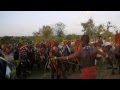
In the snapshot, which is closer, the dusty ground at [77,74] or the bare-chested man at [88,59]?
the bare-chested man at [88,59]

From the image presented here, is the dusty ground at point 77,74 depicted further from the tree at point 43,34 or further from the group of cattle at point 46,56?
the tree at point 43,34

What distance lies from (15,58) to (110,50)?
2.28 m

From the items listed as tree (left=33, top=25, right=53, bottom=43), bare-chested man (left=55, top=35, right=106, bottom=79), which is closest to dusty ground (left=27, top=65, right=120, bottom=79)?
tree (left=33, top=25, right=53, bottom=43)

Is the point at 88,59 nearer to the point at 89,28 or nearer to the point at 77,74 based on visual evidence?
the point at 77,74

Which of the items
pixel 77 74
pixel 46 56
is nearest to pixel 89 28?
pixel 77 74

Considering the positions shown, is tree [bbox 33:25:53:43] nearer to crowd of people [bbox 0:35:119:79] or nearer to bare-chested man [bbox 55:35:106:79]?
crowd of people [bbox 0:35:119:79]

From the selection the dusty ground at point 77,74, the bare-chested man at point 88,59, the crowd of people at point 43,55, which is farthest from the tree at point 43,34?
the bare-chested man at point 88,59

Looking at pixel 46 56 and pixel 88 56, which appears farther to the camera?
pixel 46 56

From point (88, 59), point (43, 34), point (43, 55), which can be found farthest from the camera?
point (43, 55)

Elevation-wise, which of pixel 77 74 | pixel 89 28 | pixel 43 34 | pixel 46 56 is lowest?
pixel 77 74

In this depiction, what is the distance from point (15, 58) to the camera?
739 cm
